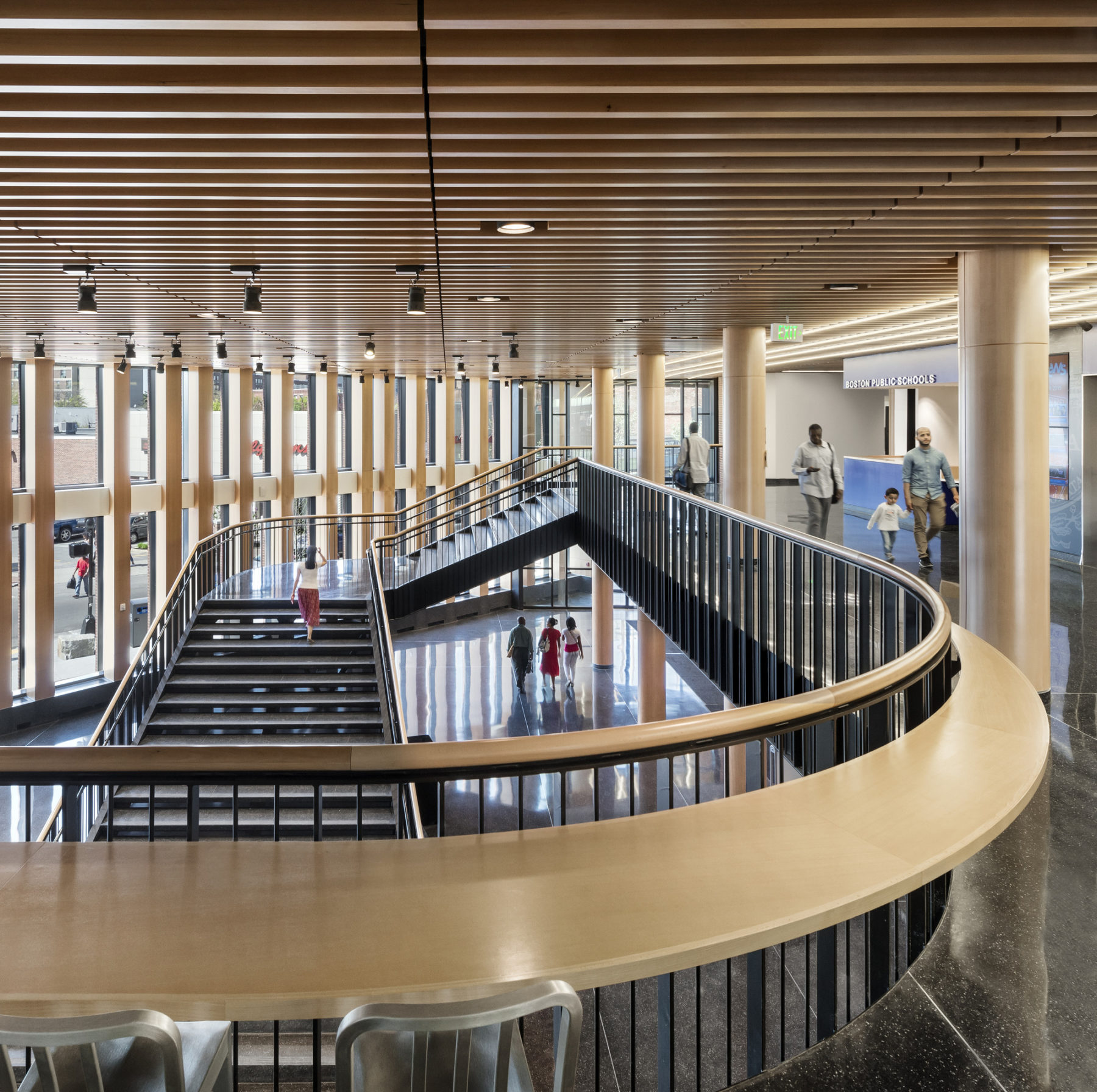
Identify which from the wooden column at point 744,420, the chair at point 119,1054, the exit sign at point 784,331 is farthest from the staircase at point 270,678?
the chair at point 119,1054

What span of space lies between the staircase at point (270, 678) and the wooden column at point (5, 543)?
4.02 meters

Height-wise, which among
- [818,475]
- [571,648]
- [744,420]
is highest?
[744,420]

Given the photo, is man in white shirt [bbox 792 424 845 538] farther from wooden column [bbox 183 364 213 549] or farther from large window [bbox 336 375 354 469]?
large window [bbox 336 375 354 469]

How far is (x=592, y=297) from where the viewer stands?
10.1m

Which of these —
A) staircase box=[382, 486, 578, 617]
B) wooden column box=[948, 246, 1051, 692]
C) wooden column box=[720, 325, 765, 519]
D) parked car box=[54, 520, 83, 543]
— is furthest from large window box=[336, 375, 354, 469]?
wooden column box=[948, 246, 1051, 692]

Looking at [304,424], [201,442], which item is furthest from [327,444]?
[201,442]

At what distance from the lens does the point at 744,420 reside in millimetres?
12664

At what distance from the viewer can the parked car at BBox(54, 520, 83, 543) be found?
17672 millimetres

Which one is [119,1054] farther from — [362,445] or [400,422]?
[400,422]

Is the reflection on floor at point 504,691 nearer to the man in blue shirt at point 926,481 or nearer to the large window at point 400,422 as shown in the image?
the large window at point 400,422

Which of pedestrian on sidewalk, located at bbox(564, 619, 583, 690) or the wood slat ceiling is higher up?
the wood slat ceiling

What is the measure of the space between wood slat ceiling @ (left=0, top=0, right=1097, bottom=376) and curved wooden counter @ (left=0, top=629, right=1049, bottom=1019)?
9.03ft

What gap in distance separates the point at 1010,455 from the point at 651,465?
33.0ft

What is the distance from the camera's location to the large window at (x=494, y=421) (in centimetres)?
2900
